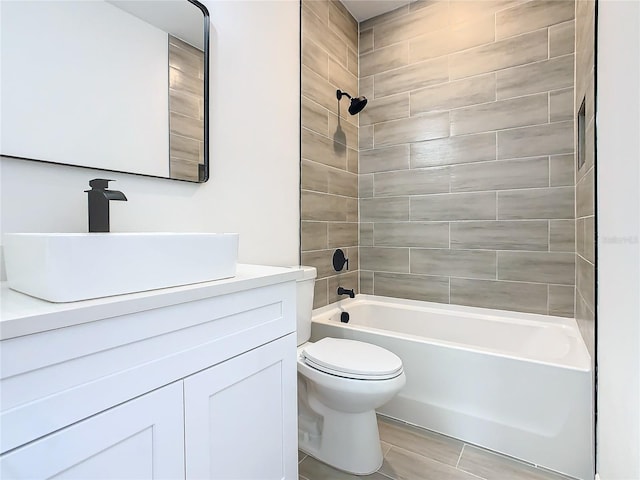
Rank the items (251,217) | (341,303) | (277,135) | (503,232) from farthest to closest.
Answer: (341,303)
(503,232)
(277,135)
(251,217)

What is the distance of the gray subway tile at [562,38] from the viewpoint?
204 cm

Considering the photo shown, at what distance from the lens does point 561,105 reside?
2066mm

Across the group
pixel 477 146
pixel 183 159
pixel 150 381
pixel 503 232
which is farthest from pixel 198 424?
pixel 477 146

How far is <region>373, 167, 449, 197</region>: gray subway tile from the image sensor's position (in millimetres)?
2455

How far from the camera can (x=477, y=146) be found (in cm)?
232

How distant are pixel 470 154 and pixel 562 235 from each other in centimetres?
77

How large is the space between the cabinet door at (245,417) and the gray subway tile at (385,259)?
160 cm

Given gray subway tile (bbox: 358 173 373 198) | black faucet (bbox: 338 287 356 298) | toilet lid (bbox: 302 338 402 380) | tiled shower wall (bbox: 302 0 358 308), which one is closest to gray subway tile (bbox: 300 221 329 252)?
tiled shower wall (bbox: 302 0 358 308)

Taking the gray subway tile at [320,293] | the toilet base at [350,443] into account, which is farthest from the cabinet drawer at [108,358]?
the gray subway tile at [320,293]

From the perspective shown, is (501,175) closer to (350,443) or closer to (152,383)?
(350,443)

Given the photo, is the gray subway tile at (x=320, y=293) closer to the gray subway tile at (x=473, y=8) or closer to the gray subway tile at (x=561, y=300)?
the gray subway tile at (x=561, y=300)

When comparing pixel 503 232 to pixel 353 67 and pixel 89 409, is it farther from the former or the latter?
pixel 89 409

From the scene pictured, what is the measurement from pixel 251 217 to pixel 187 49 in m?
0.81

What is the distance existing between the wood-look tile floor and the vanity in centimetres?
50
